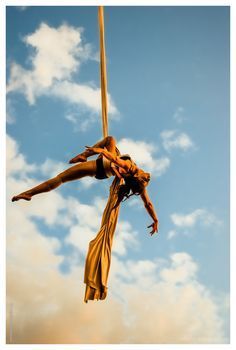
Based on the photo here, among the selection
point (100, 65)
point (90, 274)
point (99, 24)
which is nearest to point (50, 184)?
point (90, 274)

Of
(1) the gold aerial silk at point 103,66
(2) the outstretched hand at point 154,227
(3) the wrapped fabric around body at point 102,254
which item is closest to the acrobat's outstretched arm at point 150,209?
(2) the outstretched hand at point 154,227

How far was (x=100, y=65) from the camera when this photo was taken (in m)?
6.63

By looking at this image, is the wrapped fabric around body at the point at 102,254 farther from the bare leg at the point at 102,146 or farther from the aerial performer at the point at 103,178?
the bare leg at the point at 102,146

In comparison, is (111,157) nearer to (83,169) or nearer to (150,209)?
(83,169)

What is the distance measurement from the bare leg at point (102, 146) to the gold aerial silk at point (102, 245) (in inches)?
9.6

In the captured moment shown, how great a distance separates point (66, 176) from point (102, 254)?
1104mm

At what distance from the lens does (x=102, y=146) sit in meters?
6.48

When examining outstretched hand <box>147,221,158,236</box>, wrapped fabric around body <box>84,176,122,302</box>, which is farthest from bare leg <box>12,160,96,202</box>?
outstretched hand <box>147,221,158,236</box>

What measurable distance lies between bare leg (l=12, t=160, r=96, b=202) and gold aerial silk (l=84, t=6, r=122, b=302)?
0.42 metres

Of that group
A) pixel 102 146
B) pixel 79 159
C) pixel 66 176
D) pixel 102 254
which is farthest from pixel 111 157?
pixel 102 254

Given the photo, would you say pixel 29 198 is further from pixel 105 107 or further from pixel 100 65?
pixel 100 65

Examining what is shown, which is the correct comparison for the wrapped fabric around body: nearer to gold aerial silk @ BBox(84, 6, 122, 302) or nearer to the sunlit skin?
gold aerial silk @ BBox(84, 6, 122, 302)

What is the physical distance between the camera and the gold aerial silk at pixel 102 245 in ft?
19.7

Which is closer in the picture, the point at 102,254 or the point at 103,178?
the point at 102,254
